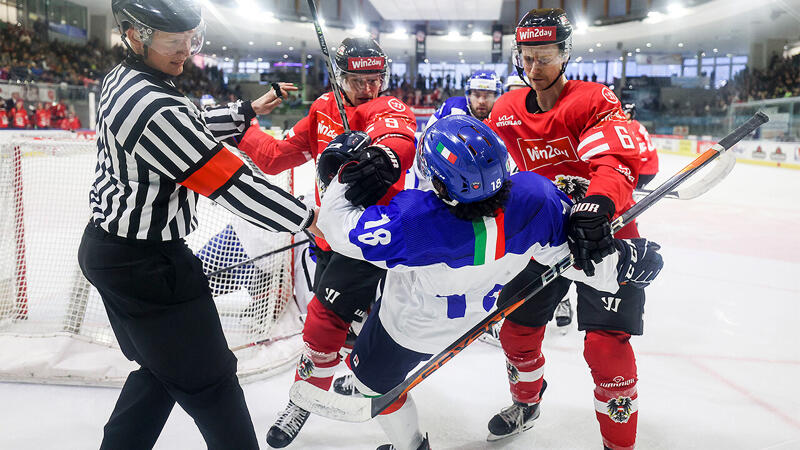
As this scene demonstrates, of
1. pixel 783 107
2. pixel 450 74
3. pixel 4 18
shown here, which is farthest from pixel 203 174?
pixel 450 74

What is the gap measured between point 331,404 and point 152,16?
1010 mm

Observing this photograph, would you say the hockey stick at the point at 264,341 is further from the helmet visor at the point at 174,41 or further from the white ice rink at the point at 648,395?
the helmet visor at the point at 174,41

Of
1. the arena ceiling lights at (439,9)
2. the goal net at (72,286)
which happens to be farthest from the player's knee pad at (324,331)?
the arena ceiling lights at (439,9)

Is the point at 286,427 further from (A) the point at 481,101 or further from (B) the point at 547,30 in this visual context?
(A) the point at 481,101

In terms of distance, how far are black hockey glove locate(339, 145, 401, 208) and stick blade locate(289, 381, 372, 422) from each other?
52cm

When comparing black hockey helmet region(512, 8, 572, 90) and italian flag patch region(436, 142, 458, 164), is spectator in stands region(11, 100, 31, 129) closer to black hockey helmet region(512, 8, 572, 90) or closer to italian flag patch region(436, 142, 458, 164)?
black hockey helmet region(512, 8, 572, 90)

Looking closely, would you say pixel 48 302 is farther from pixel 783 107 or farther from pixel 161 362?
pixel 783 107

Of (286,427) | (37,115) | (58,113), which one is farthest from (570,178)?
(58,113)

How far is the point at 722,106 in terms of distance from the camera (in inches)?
479

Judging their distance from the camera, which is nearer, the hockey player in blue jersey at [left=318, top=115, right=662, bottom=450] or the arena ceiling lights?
the hockey player in blue jersey at [left=318, top=115, right=662, bottom=450]

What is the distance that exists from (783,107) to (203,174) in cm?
1004

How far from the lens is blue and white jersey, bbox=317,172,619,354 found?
4.12 feet

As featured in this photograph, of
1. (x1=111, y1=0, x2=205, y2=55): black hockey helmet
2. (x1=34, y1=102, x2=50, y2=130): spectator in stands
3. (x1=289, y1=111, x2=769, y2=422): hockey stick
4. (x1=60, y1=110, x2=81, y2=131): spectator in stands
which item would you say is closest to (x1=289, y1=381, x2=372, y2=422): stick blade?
(x1=289, y1=111, x2=769, y2=422): hockey stick

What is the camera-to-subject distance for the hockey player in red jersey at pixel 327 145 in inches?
73.4
